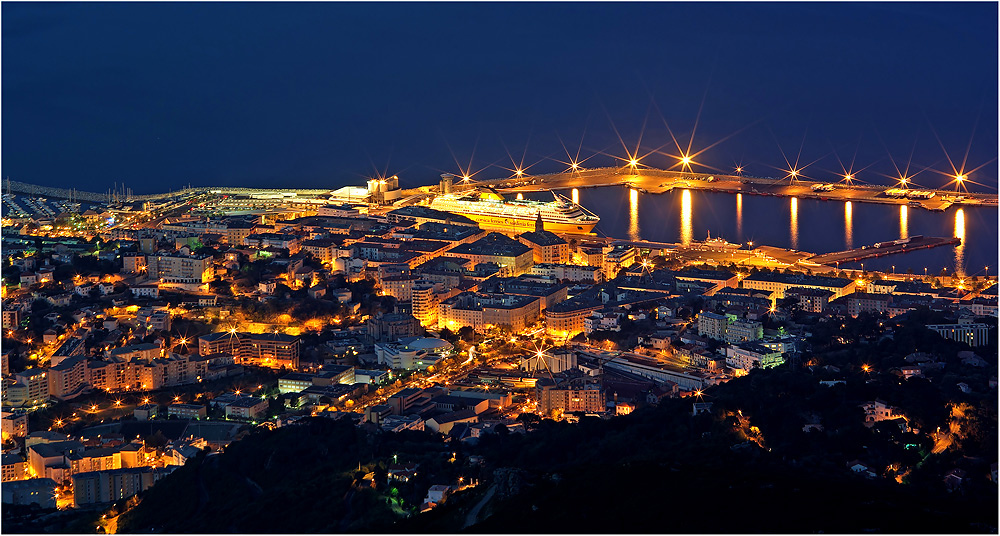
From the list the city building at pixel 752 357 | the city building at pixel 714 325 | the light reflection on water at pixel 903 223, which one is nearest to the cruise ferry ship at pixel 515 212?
the light reflection on water at pixel 903 223

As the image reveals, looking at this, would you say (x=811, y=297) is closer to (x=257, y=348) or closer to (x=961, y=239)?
(x=961, y=239)

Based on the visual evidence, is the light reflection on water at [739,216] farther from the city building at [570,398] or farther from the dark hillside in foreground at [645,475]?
the dark hillside in foreground at [645,475]

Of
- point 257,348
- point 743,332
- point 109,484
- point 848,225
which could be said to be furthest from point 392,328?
point 848,225

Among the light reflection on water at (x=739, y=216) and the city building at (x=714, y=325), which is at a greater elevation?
the light reflection on water at (x=739, y=216)

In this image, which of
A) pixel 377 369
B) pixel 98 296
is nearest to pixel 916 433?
pixel 377 369

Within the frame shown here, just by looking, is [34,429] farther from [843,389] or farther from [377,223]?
[377,223]
